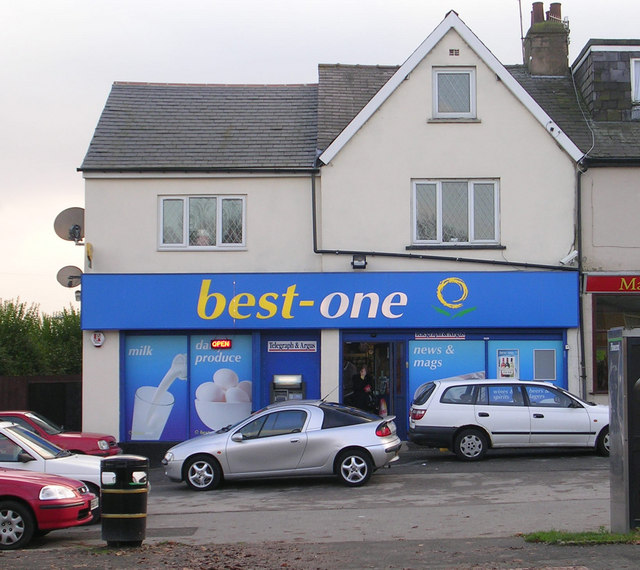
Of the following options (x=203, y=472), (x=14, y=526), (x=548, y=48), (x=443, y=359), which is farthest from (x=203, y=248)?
(x=548, y=48)

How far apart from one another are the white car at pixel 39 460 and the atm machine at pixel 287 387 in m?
7.50

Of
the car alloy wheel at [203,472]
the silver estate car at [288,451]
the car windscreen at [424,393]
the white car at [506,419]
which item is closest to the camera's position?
the silver estate car at [288,451]

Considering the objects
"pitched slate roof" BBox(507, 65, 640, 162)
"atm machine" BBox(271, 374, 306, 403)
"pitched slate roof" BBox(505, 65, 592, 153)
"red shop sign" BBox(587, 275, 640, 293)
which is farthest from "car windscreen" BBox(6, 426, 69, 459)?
"pitched slate roof" BBox(505, 65, 592, 153)

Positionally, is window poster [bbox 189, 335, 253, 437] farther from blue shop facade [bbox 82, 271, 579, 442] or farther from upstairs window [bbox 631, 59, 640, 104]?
upstairs window [bbox 631, 59, 640, 104]

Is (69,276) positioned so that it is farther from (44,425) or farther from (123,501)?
(123,501)

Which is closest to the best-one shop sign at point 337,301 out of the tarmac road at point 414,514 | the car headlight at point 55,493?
the tarmac road at point 414,514

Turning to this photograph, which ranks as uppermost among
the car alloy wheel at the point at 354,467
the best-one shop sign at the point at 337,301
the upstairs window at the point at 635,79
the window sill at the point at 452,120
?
the upstairs window at the point at 635,79

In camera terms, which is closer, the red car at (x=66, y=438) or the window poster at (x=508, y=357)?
the red car at (x=66, y=438)

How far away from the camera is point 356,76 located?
23.3 metres

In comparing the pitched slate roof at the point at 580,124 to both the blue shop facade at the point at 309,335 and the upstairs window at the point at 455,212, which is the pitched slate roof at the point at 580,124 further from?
the blue shop facade at the point at 309,335

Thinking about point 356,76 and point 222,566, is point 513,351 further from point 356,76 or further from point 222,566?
point 222,566

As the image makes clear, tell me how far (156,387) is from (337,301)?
4526mm

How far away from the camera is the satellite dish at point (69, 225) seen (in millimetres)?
20828

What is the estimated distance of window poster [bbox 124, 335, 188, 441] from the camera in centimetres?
2005
